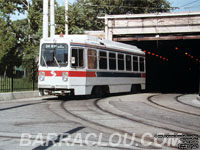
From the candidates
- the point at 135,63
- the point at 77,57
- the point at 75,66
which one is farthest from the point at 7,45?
the point at 75,66

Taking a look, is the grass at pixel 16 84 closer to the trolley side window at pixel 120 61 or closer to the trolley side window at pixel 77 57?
the trolley side window at pixel 77 57

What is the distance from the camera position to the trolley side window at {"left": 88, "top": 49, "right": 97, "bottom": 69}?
16.7 meters

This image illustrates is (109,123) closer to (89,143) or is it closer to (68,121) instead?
(68,121)

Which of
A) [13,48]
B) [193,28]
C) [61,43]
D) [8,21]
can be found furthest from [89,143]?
[13,48]

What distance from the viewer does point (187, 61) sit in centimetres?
5278

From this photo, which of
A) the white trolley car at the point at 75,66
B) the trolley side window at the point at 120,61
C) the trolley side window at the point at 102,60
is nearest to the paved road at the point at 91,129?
the white trolley car at the point at 75,66

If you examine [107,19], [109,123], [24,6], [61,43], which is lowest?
[109,123]

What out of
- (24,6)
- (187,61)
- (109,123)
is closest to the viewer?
(109,123)

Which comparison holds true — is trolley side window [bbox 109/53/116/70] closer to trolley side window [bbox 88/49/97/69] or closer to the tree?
trolley side window [bbox 88/49/97/69]

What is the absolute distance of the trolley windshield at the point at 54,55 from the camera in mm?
15758

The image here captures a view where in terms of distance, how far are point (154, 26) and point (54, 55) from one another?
11.7 metres

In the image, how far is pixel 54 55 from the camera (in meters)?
16.0

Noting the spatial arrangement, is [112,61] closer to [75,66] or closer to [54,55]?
[75,66]

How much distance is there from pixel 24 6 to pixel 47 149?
32.5m
